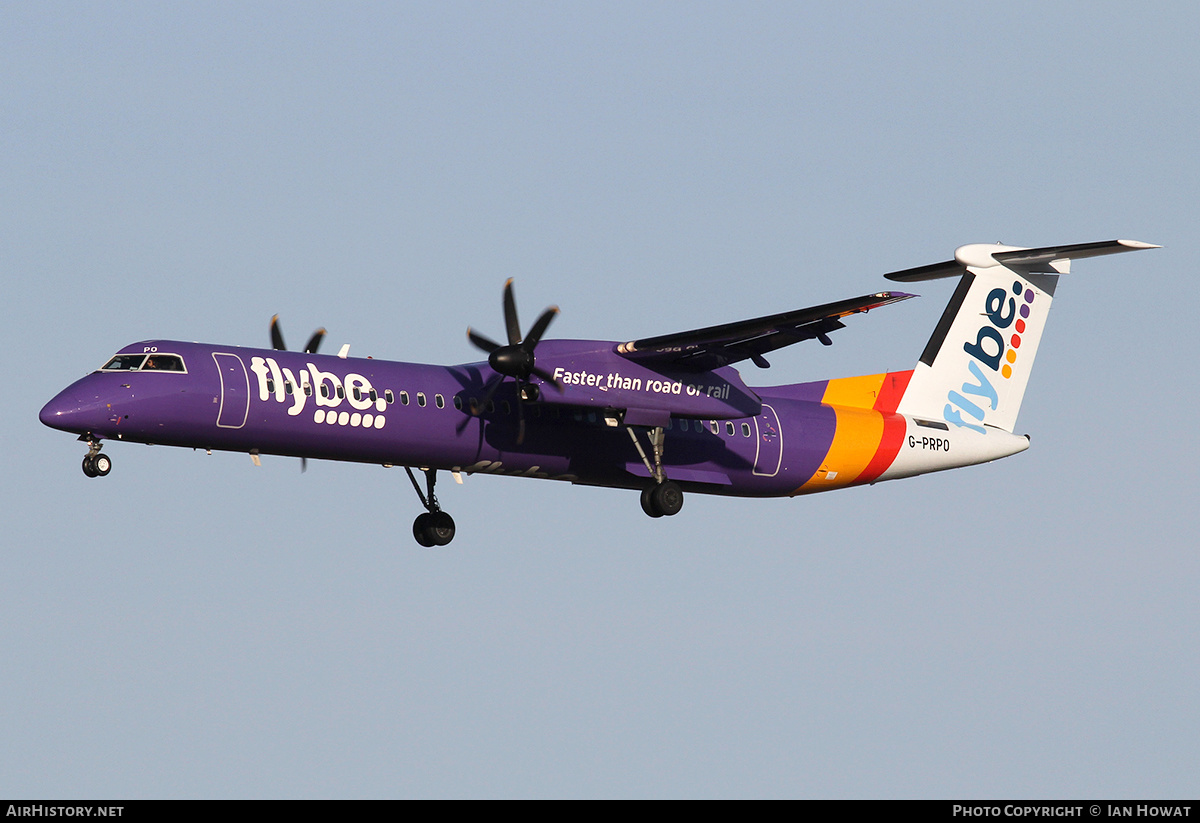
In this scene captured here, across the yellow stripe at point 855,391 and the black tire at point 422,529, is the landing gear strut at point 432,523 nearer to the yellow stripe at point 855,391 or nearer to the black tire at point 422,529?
the black tire at point 422,529

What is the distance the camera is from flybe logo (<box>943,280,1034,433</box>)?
3300 centimetres

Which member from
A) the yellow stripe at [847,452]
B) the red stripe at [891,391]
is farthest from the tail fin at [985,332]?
the yellow stripe at [847,452]

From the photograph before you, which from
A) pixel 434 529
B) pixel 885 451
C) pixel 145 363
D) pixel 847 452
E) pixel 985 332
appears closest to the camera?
pixel 145 363

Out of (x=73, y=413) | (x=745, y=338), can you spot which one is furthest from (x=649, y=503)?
(x=73, y=413)

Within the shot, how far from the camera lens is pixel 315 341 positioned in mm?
29406

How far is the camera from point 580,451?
2869 centimetres

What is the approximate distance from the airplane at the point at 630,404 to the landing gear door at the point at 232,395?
0.03 metres

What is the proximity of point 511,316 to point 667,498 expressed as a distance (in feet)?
13.9

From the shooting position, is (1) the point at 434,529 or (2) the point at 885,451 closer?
(1) the point at 434,529

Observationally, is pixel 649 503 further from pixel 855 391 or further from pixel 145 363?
pixel 145 363

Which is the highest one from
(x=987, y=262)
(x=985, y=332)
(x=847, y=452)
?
(x=987, y=262)

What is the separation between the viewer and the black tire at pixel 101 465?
24406 mm
